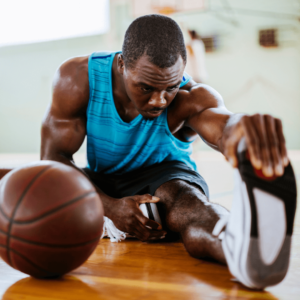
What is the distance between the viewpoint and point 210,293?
96 centimetres

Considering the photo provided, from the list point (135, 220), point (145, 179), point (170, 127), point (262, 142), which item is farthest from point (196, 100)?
point (262, 142)

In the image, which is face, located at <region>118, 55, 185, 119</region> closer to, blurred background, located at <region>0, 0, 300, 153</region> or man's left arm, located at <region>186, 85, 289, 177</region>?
man's left arm, located at <region>186, 85, 289, 177</region>

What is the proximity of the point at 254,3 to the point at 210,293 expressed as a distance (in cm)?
702

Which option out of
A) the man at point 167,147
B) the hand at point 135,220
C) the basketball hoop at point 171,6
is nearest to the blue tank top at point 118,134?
the man at point 167,147

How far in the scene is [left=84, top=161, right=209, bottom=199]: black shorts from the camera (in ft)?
5.36

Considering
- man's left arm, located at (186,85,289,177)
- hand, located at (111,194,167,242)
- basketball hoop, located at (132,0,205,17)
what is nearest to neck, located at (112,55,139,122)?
hand, located at (111,194,167,242)

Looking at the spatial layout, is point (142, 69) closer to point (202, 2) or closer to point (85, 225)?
point (85, 225)

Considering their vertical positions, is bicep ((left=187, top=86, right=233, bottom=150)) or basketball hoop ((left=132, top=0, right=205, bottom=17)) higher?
basketball hoop ((left=132, top=0, right=205, bottom=17))

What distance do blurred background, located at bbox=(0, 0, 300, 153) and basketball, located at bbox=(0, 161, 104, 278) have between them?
17.3 ft

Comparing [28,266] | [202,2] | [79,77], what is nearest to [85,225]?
[28,266]

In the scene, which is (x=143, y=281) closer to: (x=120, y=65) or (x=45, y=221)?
(x=45, y=221)

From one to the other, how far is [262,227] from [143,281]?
364 mm

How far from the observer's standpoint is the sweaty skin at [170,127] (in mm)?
931

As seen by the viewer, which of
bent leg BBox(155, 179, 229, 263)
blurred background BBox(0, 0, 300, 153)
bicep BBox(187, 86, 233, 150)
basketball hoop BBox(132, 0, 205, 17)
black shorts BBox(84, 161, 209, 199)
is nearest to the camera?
bent leg BBox(155, 179, 229, 263)
